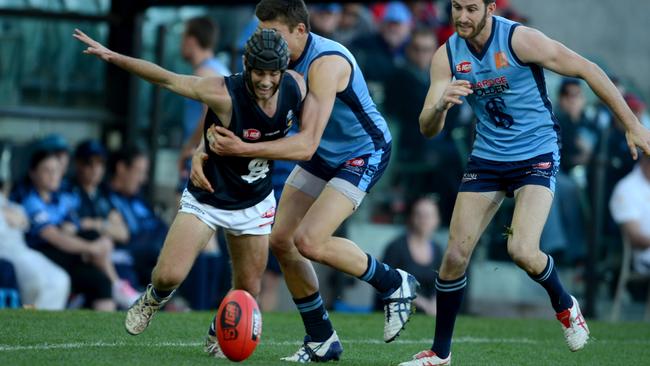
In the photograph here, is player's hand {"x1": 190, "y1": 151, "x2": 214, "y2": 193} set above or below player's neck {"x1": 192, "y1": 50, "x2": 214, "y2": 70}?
above

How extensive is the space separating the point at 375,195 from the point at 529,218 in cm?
711

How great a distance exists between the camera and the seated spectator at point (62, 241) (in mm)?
12188

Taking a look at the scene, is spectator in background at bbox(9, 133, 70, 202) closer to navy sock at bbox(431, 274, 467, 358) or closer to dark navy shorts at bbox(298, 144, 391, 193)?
dark navy shorts at bbox(298, 144, 391, 193)

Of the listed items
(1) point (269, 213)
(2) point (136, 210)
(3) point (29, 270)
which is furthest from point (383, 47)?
(1) point (269, 213)

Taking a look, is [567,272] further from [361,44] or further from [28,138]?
[28,138]

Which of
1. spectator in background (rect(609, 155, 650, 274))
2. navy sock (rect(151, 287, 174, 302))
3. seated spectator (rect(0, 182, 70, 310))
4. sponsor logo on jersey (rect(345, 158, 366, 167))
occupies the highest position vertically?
sponsor logo on jersey (rect(345, 158, 366, 167))

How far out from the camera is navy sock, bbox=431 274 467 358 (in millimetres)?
8211

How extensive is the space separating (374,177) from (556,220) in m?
5.88

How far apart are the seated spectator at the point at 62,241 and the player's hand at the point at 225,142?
4.89m

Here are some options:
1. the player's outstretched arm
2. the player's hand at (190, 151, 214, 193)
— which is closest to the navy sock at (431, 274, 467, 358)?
the player's hand at (190, 151, 214, 193)

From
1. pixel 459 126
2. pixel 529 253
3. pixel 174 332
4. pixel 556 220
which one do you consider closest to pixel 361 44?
pixel 459 126

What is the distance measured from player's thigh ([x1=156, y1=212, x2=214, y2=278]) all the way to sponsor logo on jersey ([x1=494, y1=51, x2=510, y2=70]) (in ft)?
6.65

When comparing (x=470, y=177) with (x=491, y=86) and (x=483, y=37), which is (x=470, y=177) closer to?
(x=491, y=86)

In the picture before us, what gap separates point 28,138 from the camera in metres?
13.9
